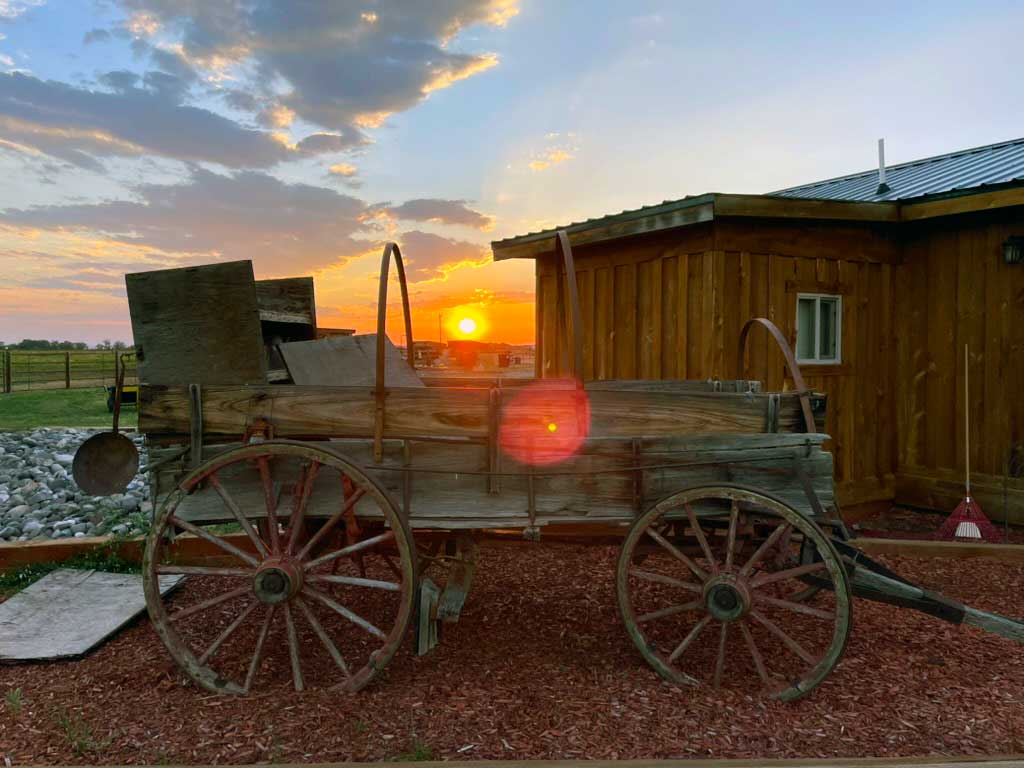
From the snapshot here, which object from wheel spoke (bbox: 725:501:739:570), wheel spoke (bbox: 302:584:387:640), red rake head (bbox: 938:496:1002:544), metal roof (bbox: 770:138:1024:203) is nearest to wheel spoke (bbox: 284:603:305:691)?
wheel spoke (bbox: 302:584:387:640)

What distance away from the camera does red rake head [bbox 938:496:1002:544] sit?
19.5 ft

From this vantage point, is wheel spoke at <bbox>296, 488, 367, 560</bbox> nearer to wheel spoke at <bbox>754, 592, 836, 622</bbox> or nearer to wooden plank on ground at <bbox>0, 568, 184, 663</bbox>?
wooden plank on ground at <bbox>0, 568, 184, 663</bbox>

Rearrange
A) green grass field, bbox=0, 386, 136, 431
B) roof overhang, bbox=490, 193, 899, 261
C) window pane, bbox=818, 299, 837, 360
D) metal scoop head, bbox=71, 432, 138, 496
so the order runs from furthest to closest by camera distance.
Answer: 1. green grass field, bbox=0, 386, 136, 431
2. window pane, bbox=818, 299, 837, 360
3. roof overhang, bbox=490, 193, 899, 261
4. metal scoop head, bbox=71, 432, 138, 496

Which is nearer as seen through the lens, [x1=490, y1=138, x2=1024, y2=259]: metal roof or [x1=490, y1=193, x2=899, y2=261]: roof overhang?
[x1=490, y1=193, x2=899, y2=261]: roof overhang

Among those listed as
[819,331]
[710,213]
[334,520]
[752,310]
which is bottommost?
[334,520]

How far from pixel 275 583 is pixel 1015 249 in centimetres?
689

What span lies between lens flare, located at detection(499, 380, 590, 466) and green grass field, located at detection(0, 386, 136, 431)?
1174 centimetres

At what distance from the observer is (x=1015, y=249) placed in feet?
20.2

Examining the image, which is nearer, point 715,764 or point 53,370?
point 715,764

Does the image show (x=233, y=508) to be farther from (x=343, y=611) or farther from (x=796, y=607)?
(x=796, y=607)

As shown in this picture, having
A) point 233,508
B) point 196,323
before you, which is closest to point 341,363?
point 196,323

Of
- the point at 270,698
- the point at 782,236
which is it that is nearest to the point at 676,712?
the point at 270,698

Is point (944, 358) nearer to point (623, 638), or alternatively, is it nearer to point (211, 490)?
point (623, 638)

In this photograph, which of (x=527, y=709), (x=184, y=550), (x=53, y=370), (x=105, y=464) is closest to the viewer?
(x=527, y=709)
